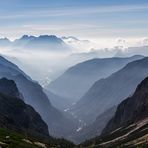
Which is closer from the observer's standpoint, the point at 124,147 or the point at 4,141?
the point at 4,141

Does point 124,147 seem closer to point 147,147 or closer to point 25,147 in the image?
point 147,147

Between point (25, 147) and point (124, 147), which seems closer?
point (25, 147)

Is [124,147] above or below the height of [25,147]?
below

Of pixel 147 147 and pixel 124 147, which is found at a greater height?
pixel 147 147

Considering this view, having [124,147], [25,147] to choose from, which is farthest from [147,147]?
[25,147]

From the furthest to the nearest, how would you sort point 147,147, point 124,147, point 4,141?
point 124,147 → point 147,147 → point 4,141

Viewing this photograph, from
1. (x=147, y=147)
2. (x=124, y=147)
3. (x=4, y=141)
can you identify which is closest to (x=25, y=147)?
(x=4, y=141)

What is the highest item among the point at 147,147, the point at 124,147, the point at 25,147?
the point at 25,147

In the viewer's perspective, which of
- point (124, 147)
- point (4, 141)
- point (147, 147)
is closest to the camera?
point (4, 141)
